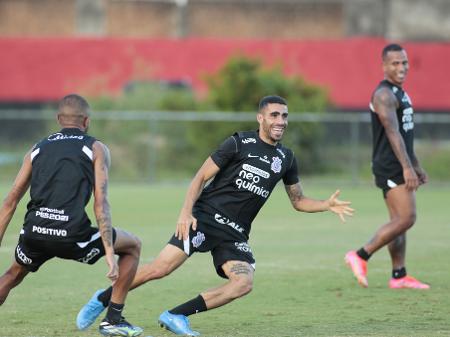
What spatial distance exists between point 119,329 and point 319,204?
198 centimetres

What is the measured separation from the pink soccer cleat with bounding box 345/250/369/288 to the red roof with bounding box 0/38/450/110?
28.5 m

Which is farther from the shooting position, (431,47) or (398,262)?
(431,47)

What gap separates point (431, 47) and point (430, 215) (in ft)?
69.5

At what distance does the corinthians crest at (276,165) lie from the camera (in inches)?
342

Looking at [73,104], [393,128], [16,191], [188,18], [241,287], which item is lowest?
[241,287]

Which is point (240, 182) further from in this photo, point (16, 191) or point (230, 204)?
point (16, 191)

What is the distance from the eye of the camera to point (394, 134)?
437 inches

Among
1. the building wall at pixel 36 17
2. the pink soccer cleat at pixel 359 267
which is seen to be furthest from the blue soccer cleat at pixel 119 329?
the building wall at pixel 36 17

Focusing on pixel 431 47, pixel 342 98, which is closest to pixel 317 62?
pixel 342 98

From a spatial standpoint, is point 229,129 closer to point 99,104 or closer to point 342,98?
point 99,104

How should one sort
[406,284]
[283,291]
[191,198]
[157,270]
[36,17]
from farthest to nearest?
[36,17]
[406,284]
[283,291]
[157,270]
[191,198]

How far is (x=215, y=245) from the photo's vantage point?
856cm

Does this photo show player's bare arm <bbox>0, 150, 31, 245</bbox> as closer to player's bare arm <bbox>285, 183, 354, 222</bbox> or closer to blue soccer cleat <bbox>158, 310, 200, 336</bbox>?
blue soccer cleat <bbox>158, 310, 200, 336</bbox>

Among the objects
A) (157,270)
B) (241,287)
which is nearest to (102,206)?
(157,270)
